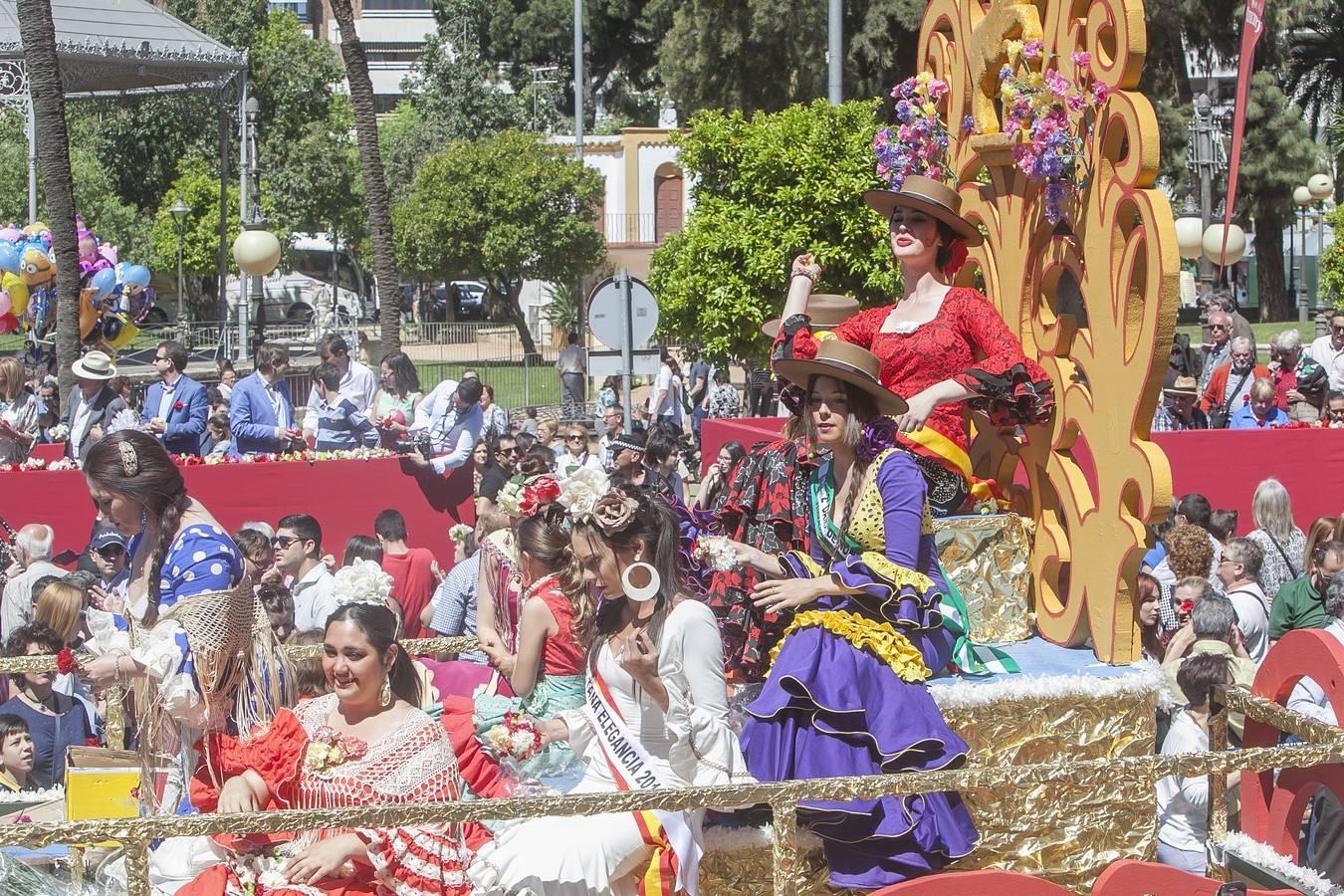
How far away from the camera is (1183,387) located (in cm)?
1225

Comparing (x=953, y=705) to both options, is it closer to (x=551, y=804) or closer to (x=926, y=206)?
(x=551, y=804)

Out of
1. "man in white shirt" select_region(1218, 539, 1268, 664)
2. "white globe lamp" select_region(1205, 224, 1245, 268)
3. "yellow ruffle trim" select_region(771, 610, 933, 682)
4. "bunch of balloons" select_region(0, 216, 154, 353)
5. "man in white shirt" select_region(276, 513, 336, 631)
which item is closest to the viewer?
"yellow ruffle trim" select_region(771, 610, 933, 682)

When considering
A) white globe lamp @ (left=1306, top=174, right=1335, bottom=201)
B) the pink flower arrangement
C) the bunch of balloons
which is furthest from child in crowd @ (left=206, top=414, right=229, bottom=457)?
white globe lamp @ (left=1306, top=174, right=1335, bottom=201)

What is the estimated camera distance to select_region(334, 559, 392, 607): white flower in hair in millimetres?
4508

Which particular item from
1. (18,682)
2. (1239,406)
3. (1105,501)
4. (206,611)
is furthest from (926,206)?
(1239,406)

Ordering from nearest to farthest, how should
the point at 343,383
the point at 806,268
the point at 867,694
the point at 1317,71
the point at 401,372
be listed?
the point at 867,694 → the point at 806,268 → the point at 343,383 → the point at 401,372 → the point at 1317,71

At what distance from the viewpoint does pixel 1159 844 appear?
5.62 m

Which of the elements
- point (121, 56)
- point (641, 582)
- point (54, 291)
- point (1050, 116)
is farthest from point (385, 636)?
point (121, 56)

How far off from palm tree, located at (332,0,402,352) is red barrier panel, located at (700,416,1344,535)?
9.11 metres

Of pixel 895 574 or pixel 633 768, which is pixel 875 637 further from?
pixel 633 768

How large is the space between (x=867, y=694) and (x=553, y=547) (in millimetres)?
1622

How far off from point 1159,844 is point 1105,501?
1.28 m

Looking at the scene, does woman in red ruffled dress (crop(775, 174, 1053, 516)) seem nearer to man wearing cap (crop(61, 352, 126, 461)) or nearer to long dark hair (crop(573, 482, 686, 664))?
long dark hair (crop(573, 482, 686, 664))

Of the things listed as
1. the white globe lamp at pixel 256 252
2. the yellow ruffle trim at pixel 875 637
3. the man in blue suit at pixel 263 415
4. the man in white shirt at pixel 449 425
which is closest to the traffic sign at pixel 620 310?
the man in white shirt at pixel 449 425
